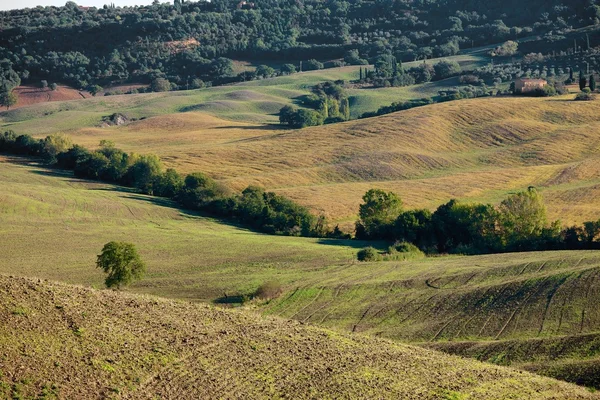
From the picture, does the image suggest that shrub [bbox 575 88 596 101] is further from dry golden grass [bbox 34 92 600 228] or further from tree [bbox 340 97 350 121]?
tree [bbox 340 97 350 121]

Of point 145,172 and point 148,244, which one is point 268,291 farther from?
point 145,172

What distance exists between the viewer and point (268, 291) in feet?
192

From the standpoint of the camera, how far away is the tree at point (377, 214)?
277ft

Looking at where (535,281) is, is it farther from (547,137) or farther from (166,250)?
(547,137)

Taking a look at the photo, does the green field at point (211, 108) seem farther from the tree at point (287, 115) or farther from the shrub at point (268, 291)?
the shrub at point (268, 291)

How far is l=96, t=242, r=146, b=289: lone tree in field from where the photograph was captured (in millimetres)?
59062

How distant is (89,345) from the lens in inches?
1215

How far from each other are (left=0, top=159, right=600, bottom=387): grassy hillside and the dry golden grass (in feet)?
65.4

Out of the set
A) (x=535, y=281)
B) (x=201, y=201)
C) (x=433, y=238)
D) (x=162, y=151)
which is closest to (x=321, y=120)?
(x=162, y=151)

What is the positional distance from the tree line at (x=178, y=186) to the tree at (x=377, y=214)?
2648 millimetres

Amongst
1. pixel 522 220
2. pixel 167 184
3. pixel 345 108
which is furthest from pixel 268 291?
pixel 345 108

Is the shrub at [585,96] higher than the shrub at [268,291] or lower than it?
higher

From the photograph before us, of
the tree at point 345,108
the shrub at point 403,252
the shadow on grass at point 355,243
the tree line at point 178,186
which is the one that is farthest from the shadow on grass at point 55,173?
the tree at point 345,108

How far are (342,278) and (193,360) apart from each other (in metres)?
31.5
